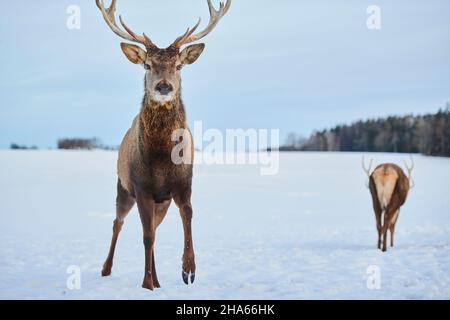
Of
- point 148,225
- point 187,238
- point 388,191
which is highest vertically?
point 388,191

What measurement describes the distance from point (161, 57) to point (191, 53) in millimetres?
412

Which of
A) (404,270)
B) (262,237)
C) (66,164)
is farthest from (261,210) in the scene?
(66,164)

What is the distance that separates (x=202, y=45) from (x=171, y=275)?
290cm

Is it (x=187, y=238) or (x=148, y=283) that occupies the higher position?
(x=187, y=238)

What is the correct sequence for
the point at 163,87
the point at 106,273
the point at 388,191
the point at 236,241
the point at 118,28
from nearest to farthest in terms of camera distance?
the point at 163,87, the point at 118,28, the point at 106,273, the point at 388,191, the point at 236,241

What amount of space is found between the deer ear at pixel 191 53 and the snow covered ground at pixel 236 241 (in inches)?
100.0

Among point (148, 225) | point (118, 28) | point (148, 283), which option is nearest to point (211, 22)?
point (118, 28)

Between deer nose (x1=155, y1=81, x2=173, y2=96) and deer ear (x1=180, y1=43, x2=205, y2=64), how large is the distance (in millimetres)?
597

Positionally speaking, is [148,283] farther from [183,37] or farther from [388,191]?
[388,191]

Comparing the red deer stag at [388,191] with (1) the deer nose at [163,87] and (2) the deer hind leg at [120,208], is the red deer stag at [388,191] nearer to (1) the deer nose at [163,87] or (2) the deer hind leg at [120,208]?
(2) the deer hind leg at [120,208]

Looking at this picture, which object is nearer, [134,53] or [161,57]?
[161,57]

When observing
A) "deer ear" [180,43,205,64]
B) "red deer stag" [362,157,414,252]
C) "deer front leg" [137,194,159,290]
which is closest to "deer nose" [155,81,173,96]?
"deer ear" [180,43,205,64]

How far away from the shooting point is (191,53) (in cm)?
547

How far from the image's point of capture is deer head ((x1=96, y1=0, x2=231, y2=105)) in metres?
5.00
